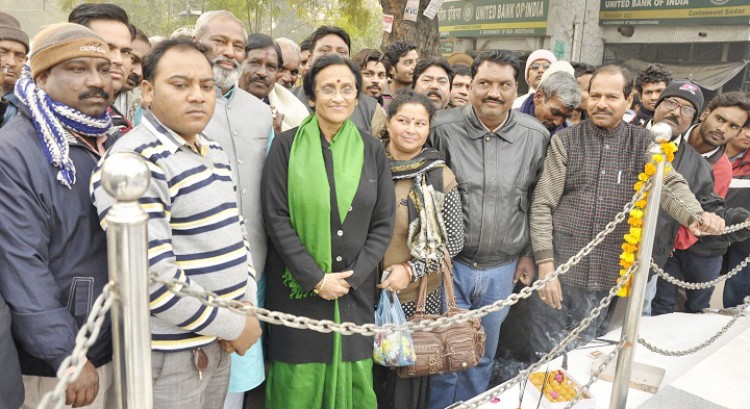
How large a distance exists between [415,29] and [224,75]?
842 cm

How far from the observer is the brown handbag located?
3.16m

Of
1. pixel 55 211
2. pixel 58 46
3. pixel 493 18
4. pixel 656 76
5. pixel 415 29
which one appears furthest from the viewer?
pixel 493 18

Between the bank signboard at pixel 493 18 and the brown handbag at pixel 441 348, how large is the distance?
41.1 ft

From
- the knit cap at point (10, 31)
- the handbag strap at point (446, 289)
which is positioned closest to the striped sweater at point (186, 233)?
the handbag strap at point (446, 289)

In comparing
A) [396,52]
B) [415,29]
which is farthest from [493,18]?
[396,52]

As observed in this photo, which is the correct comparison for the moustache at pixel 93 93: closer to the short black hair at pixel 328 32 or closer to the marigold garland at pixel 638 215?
the marigold garland at pixel 638 215

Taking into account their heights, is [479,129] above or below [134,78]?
below

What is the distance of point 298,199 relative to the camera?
9.43 feet

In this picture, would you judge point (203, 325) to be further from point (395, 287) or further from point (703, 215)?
point (703, 215)

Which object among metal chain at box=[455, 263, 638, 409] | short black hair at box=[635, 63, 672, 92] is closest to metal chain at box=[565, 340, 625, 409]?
metal chain at box=[455, 263, 638, 409]

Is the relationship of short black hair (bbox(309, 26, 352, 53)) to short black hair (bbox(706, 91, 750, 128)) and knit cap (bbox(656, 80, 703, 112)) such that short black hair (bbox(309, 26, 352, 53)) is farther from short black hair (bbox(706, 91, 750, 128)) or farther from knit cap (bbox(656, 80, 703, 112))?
short black hair (bbox(706, 91, 750, 128))

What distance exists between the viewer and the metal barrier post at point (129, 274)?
57.6 inches

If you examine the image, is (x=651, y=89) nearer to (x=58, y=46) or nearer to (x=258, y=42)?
(x=258, y=42)

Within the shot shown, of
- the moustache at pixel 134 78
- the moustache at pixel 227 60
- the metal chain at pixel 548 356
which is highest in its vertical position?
the moustache at pixel 227 60
